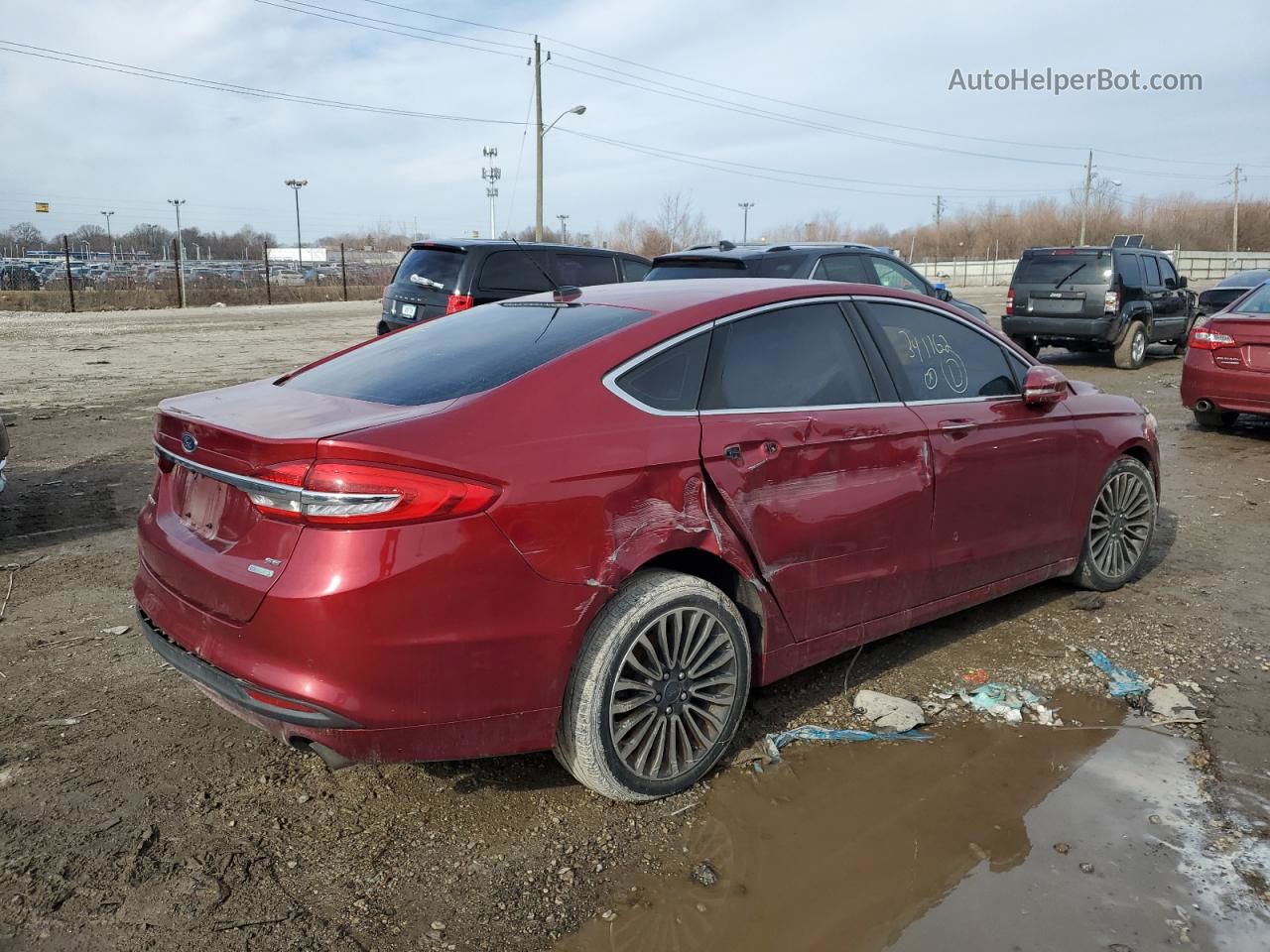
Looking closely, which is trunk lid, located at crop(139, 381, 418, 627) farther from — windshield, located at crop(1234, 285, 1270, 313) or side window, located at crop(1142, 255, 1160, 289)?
side window, located at crop(1142, 255, 1160, 289)

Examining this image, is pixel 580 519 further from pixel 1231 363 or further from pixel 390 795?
pixel 1231 363

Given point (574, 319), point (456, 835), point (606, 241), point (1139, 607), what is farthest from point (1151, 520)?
point (606, 241)

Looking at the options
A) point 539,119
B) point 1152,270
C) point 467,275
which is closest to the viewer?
point 467,275

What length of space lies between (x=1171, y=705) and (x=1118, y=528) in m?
1.44

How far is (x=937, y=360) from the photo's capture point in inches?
170

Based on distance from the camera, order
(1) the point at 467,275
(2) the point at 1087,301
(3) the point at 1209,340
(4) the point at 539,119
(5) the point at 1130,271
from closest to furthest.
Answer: (3) the point at 1209,340 → (1) the point at 467,275 → (2) the point at 1087,301 → (5) the point at 1130,271 → (4) the point at 539,119

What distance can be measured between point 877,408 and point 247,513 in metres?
2.32

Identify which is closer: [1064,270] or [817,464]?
[817,464]

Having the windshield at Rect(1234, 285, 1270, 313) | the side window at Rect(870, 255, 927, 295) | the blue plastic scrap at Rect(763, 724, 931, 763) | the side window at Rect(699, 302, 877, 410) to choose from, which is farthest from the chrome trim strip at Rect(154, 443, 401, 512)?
the windshield at Rect(1234, 285, 1270, 313)

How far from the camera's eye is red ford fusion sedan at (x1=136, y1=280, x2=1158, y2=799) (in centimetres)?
269

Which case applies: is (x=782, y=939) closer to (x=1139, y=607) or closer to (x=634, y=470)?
(x=634, y=470)

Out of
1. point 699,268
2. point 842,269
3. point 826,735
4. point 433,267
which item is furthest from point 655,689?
point 433,267

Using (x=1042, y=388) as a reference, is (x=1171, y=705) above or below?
below

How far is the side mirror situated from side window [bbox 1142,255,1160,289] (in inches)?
517
